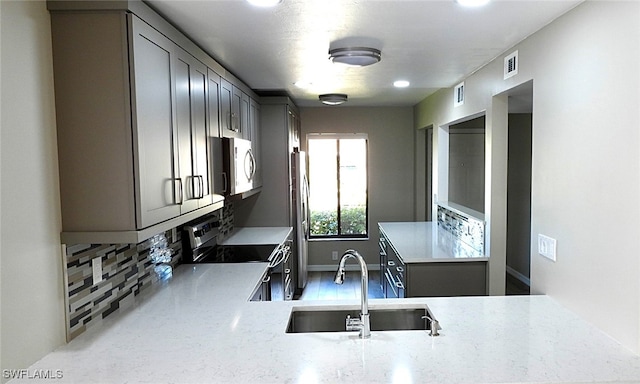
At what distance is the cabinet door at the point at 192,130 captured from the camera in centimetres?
219

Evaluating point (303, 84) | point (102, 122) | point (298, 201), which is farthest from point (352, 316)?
point (298, 201)

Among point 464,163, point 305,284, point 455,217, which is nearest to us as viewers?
point 455,217

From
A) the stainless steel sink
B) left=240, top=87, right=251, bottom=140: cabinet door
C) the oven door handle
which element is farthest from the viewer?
left=240, top=87, right=251, bottom=140: cabinet door

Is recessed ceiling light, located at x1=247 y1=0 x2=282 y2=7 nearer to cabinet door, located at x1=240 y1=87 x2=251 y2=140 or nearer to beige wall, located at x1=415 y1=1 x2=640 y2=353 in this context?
beige wall, located at x1=415 y1=1 x2=640 y2=353

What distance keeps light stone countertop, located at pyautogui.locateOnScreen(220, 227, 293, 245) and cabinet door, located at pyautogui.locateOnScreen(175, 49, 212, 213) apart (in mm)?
1313

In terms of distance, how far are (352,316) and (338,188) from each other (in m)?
4.34

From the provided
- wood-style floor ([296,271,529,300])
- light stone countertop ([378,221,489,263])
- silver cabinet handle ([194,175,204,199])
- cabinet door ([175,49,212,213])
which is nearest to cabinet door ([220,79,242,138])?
cabinet door ([175,49,212,213])

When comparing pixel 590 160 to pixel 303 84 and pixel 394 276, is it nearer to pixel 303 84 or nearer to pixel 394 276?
pixel 394 276

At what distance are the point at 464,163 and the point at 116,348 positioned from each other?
4.03 m

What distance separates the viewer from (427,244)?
12.3 ft

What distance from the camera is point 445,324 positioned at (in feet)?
6.10

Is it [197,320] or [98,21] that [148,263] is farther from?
[98,21]

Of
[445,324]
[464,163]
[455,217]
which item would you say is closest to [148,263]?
[445,324]

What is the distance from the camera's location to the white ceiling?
6.34ft
